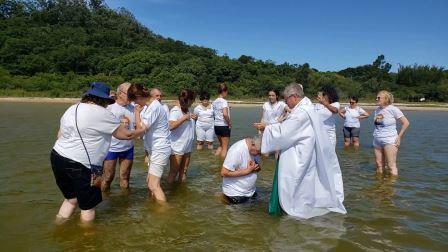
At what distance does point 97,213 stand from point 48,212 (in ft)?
2.44

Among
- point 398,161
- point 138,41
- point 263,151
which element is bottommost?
point 398,161

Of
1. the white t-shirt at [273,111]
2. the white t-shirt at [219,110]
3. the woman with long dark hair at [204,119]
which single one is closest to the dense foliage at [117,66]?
the woman with long dark hair at [204,119]

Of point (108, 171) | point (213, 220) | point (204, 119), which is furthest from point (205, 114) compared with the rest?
point (213, 220)

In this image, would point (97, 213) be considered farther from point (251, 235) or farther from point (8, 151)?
point (8, 151)

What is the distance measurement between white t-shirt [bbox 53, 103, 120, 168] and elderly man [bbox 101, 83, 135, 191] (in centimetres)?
201

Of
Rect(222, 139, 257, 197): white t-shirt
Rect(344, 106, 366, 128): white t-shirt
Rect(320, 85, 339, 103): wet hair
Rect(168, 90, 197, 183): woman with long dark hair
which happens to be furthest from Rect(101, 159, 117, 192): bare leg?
Rect(344, 106, 366, 128): white t-shirt

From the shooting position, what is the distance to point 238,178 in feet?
21.2

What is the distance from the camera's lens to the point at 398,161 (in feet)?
39.3

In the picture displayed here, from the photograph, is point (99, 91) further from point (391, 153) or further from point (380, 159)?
point (380, 159)

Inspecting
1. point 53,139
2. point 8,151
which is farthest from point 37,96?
point 8,151

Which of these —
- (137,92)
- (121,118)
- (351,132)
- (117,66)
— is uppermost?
(117,66)

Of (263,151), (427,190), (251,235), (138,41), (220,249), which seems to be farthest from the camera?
(138,41)

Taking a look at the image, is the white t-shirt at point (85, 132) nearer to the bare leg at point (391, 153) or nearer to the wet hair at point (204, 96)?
the bare leg at point (391, 153)

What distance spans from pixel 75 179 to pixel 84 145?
16.6 inches
